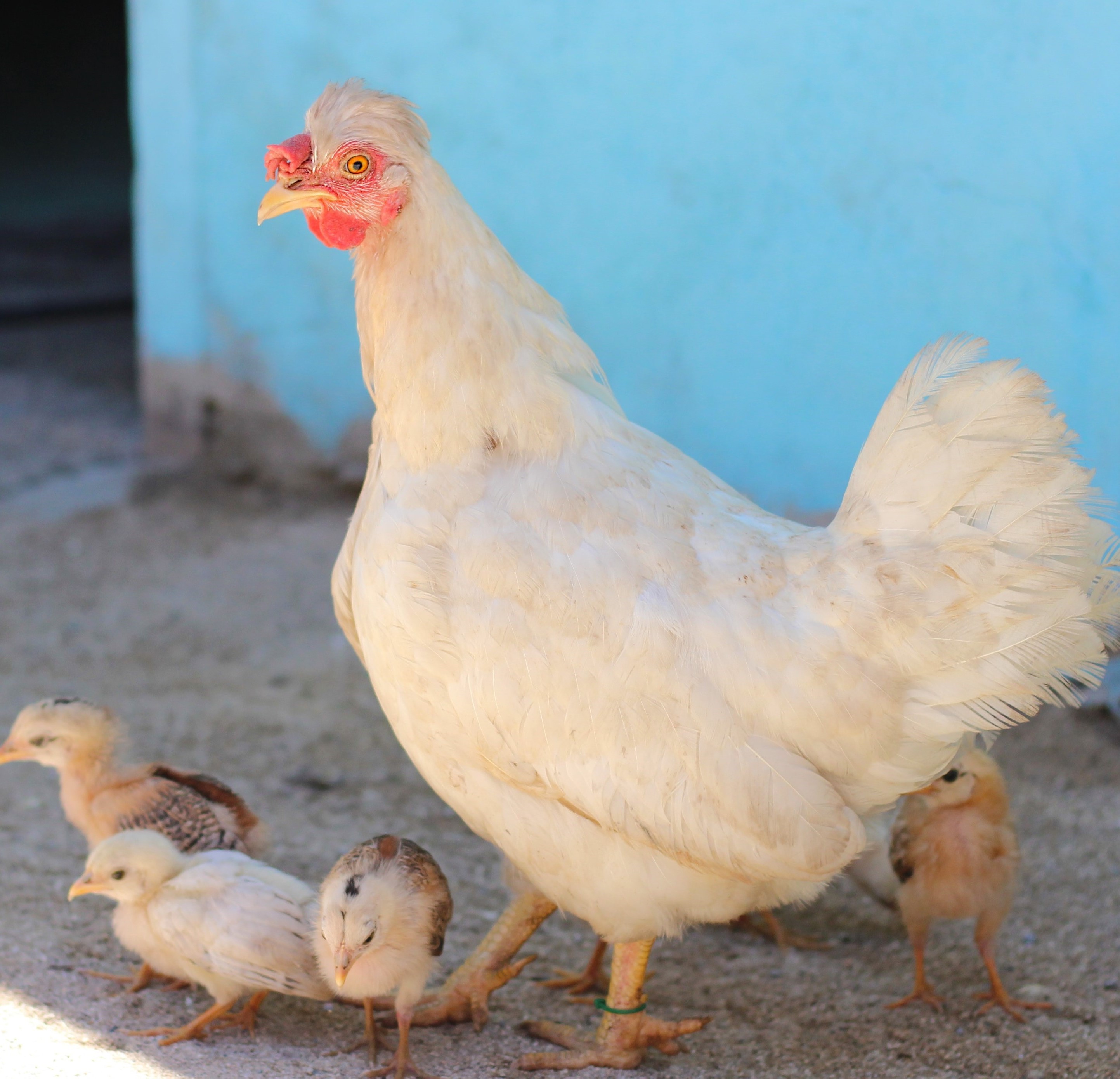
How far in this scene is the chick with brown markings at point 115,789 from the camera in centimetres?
359

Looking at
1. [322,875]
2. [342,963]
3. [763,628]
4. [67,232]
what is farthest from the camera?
[67,232]

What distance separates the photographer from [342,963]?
2.91 meters

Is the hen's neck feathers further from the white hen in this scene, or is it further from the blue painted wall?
the blue painted wall

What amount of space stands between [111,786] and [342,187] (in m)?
1.92

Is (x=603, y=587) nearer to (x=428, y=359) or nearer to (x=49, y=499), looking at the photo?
(x=428, y=359)

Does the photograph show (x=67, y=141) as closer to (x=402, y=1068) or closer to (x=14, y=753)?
(x=14, y=753)

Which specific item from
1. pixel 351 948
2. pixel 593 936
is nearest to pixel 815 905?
pixel 593 936

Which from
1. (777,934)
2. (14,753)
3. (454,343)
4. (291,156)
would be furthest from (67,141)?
(777,934)

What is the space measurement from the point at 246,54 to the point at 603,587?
533 centimetres

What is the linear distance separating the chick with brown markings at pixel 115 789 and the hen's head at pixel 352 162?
169 centimetres

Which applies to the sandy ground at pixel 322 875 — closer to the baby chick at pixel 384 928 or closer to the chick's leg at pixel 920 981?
the chick's leg at pixel 920 981

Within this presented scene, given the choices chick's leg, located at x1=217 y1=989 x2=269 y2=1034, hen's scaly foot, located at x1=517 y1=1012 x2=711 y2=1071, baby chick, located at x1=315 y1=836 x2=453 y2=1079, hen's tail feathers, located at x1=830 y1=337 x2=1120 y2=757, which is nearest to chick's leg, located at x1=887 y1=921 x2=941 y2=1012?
hen's scaly foot, located at x1=517 y1=1012 x2=711 y2=1071

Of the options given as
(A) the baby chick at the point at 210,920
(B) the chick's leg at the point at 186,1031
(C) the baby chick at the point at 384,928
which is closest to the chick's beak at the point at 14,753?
(A) the baby chick at the point at 210,920

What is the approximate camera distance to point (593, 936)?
13.2 ft
